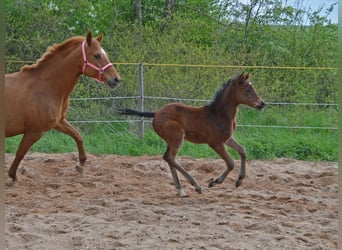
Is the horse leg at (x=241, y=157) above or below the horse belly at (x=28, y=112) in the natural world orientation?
below

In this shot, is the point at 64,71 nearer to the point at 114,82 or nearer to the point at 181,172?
the point at 114,82

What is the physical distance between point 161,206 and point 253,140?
374 centimetres

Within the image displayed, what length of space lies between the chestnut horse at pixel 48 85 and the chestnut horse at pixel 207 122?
605mm

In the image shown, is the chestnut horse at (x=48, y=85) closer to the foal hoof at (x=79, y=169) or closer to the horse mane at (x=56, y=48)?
the horse mane at (x=56, y=48)

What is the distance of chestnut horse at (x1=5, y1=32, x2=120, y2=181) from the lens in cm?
543

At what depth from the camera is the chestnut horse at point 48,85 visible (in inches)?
214

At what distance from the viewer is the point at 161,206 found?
4.95 meters

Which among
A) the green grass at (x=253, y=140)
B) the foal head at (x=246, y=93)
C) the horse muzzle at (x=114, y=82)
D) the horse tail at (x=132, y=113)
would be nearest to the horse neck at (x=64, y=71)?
the horse muzzle at (x=114, y=82)

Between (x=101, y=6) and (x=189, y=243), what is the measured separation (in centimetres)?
948

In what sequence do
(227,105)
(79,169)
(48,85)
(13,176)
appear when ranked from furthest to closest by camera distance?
(79,169)
(13,176)
(48,85)
(227,105)

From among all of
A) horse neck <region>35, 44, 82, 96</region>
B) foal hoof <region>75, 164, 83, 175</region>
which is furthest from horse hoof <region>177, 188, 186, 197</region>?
horse neck <region>35, 44, 82, 96</region>

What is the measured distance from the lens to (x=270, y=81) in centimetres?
978

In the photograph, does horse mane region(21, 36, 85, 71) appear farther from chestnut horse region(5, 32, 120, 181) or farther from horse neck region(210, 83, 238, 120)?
horse neck region(210, 83, 238, 120)

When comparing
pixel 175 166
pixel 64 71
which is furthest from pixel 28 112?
pixel 175 166
